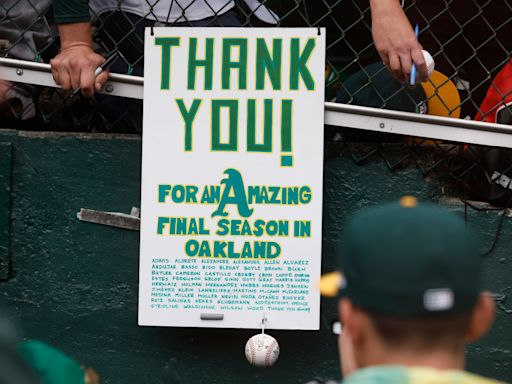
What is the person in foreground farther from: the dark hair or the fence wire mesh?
the fence wire mesh

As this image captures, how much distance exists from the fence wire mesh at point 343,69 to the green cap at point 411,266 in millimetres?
2373

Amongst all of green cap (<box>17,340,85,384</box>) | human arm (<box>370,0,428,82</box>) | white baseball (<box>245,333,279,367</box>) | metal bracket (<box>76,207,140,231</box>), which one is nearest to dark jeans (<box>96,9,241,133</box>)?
metal bracket (<box>76,207,140,231</box>)

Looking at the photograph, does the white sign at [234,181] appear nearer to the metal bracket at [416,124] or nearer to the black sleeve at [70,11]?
the metal bracket at [416,124]

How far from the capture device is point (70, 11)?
4.39 metres

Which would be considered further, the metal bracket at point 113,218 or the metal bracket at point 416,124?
the metal bracket at point 113,218

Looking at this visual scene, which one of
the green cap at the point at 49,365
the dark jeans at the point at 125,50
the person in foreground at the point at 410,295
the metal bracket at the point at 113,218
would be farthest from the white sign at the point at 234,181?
the person in foreground at the point at 410,295

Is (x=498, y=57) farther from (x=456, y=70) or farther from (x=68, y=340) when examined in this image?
(x=68, y=340)

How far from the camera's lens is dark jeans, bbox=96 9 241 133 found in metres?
4.57

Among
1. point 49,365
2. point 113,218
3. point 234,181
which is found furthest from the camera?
point 113,218

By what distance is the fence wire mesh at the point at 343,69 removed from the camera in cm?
441

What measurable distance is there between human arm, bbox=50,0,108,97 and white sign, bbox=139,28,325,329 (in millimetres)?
229

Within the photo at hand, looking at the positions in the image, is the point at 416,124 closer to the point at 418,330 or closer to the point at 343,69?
the point at 343,69

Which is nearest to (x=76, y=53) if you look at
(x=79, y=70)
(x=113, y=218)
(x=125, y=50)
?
(x=79, y=70)

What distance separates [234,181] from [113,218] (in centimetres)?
61
